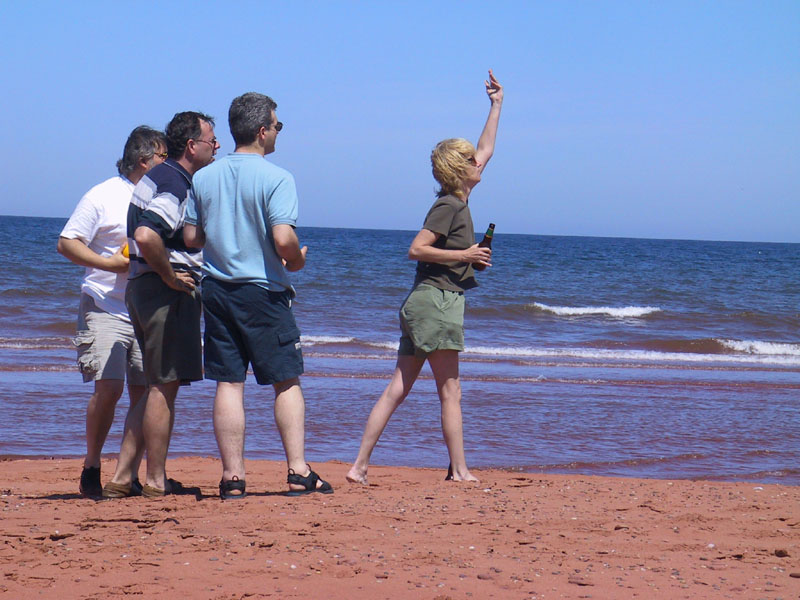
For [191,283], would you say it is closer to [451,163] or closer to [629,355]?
[451,163]

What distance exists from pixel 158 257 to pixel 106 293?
24.3 inches

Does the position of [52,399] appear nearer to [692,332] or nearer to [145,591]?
[145,591]

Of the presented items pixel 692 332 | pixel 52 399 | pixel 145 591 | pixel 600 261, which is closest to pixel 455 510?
pixel 145 591

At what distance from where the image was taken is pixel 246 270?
3.94m

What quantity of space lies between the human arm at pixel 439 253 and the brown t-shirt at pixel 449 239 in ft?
0.14

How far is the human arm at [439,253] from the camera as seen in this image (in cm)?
446

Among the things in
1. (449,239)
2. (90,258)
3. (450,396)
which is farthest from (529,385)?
(90,258)

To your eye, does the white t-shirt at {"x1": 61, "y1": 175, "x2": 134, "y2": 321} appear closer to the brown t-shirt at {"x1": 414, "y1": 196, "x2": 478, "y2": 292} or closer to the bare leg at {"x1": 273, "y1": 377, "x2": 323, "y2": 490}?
the bare leg at {"x1": 273, "y1": 377, "x2": 323, "y2": 490}

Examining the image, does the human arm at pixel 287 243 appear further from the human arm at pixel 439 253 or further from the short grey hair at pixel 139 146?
the short grey hair at pixel 139 146

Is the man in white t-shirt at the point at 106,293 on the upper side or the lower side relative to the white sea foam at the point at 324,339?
upper

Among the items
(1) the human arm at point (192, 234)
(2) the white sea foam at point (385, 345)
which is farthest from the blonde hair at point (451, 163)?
(2) the white sea foam at point (385, 345)

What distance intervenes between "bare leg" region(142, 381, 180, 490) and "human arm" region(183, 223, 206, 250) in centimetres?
65

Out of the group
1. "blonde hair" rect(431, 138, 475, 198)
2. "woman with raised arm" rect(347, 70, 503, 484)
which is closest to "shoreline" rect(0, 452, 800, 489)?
"woman with raised arm" rect(347, 70, 503, 484)

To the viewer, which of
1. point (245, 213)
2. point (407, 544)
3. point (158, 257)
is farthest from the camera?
point (245, 213)
